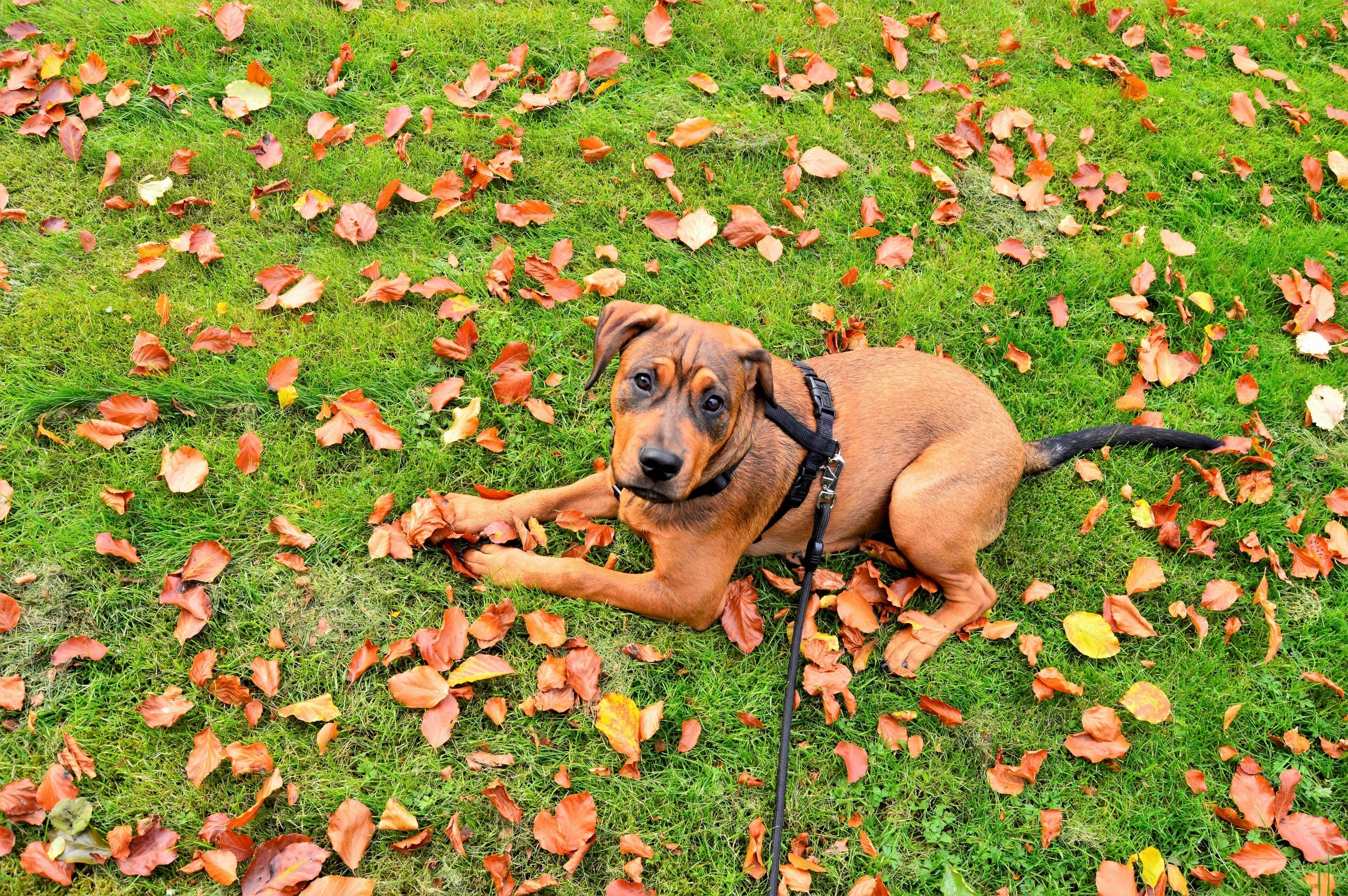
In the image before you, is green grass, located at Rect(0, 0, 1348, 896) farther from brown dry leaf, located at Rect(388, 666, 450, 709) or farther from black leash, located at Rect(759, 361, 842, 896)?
black leash, located at Rect(759, 361, 842, 896)

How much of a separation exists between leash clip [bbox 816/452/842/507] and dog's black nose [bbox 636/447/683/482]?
105cm

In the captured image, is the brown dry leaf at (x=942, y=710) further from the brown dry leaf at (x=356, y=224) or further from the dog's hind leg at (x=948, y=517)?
the brown dry leaf at (x=356, y=224)

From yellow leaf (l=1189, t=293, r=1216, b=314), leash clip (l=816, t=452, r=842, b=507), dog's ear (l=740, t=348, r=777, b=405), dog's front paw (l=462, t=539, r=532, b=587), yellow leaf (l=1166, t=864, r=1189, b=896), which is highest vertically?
dog's ear (l=740, t=348, r=777, b=405)

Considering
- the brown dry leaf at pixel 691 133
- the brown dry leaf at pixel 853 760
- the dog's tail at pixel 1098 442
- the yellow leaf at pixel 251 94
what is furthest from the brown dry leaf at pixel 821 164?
the brown dry leaf at pixel 853 760

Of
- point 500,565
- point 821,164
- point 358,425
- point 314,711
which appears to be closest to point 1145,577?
point 821,164

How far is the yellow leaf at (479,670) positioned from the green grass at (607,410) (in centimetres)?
14

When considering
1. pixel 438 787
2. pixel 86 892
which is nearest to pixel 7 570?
pixel 86 892

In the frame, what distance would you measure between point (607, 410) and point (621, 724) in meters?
1.98

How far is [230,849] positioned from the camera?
3455 mm

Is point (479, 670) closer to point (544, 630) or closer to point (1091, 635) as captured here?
point (544, 630)

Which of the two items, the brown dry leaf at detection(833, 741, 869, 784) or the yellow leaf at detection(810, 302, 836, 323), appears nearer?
the brown dry leaf at detection(833, 741, 869, 784)

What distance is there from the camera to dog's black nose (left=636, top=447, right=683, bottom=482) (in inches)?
136

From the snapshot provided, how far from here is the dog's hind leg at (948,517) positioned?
430cm

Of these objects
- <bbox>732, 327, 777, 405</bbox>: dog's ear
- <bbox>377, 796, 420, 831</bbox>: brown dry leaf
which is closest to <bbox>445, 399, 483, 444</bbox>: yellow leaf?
<bbox>732, 327, 777, 405</bbox>: dog's ear
